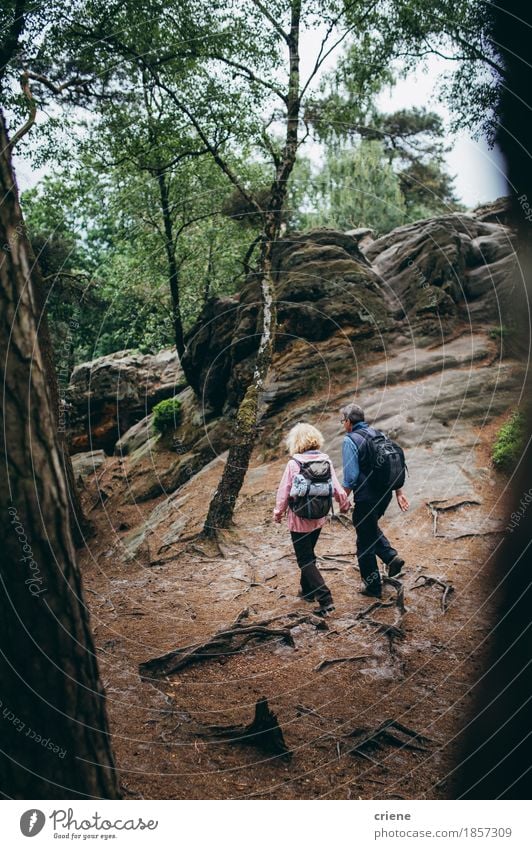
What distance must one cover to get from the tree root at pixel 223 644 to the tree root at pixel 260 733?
4.25 feet

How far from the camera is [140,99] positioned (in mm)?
13438

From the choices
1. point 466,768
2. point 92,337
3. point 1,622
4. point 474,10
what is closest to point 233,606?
point 466,768

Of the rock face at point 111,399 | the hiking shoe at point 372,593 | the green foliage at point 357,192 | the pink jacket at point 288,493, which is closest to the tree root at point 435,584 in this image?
the hiking shoe at point 372,593

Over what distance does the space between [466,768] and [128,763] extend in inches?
98.1

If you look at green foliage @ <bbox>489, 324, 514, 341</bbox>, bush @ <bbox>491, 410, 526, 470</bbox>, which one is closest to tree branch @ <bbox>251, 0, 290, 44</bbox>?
green foliage @ <bbox>489, 324, 514, 341</bbox>

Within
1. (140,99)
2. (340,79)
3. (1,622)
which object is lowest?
(1,622)

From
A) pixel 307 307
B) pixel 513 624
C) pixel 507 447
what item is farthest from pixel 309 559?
pixel 307 307

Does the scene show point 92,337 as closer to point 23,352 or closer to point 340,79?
point 340,79

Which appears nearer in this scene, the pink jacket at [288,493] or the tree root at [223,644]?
the tree root at [223,644]

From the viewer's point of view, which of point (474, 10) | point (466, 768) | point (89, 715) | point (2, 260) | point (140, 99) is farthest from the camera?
point (140, 99)

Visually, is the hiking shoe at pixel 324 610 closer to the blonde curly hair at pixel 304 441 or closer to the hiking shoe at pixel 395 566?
the hiking shoe at pixel 395 566

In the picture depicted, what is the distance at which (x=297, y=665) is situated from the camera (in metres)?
5.96

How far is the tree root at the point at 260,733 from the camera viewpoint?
4449mm

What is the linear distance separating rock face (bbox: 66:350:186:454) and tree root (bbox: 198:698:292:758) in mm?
17362
